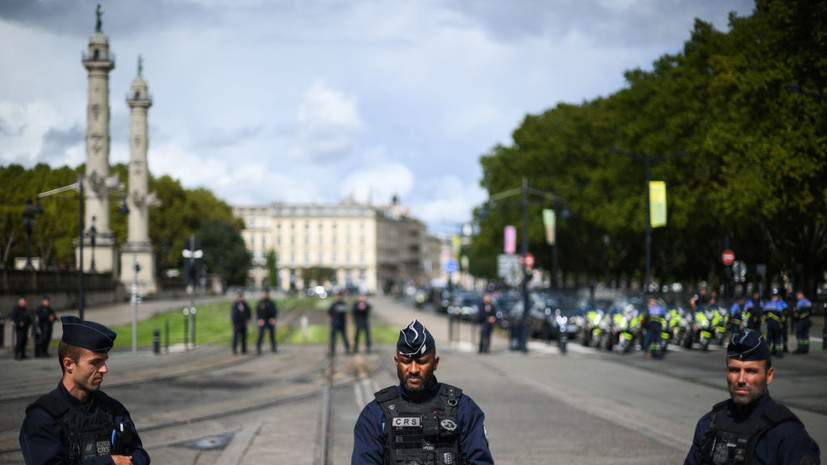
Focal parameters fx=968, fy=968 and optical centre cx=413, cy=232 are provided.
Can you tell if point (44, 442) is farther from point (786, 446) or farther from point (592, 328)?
point (592, 328)

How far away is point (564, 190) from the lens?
6206cm

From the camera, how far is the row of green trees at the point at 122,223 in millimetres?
26688

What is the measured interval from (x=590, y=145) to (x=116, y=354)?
129 feet

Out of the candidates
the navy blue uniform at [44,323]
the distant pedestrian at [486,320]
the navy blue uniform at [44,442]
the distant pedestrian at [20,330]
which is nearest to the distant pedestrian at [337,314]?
the distant pedestrian at [486,320]

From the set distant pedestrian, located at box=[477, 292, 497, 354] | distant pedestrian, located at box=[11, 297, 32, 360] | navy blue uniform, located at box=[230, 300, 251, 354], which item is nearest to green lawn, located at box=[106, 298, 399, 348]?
navy blue uniform, located at box=[230, 300, 251, 354]

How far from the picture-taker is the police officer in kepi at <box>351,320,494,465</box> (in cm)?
470

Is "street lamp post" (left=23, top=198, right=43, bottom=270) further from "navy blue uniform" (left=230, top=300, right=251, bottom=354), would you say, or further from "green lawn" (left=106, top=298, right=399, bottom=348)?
"navy blue uniform" (left=230, top=300, right=251, bottom=354)

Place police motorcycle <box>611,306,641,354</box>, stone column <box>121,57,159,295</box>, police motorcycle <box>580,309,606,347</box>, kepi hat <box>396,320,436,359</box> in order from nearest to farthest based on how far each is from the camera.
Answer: kepi hat <box>396,320,436,359</box> < police motorcycle <box>611,306,641,354</box> < police motorcycle <box>580,309,606,347</box> < stone column <box>121,57,159,295</box>

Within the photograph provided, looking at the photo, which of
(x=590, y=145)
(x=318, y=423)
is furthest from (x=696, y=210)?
(x=318, y=423)

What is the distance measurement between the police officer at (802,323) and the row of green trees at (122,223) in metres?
17.2

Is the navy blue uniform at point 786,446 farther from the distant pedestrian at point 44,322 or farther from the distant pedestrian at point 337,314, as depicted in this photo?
the distant pedestrian at point 44,322

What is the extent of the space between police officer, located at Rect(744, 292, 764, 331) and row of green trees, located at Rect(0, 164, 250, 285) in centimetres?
1618

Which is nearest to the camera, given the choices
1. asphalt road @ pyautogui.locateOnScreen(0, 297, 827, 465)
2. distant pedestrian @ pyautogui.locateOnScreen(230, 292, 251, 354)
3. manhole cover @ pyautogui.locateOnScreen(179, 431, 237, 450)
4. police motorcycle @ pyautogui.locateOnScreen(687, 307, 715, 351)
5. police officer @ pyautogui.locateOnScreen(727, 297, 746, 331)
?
asphalt road @ pyautogui.locateOnScreen(0, 297, 827, 465)

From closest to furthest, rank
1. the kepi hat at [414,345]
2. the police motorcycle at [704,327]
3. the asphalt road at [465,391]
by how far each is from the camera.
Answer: the kepi hat at [414,345] < the asphalt road at [465,391] < the police motorcycle at [704,327]
